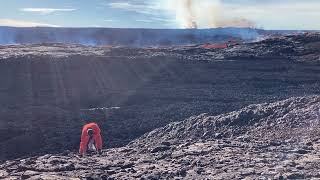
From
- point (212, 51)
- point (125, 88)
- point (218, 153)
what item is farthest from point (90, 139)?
point (212, 51)

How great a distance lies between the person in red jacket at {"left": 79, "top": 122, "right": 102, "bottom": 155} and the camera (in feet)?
35.8

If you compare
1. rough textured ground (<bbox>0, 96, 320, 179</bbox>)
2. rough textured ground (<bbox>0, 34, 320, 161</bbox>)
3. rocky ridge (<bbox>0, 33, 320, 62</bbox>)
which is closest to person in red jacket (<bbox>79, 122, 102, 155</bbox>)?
rough textured ground (<bbox>0, 96, 320, 179</bbox>)

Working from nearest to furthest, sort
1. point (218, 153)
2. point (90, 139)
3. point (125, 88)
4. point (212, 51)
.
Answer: point (218, 153)
point (90, 139)
point (125, 88)
point (212, 51)

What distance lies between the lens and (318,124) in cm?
1123

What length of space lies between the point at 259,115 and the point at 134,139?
316 cm

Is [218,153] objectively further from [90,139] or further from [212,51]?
[212,51]

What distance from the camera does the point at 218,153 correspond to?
9.86 meters

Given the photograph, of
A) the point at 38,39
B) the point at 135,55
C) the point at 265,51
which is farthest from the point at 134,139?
the point at 38,39

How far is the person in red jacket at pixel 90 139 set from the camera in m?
10.9

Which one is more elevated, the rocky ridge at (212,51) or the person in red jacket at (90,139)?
the rocky ridge at (212,51)

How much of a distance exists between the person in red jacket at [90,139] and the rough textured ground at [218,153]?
274mm

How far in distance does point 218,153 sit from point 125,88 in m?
10.4

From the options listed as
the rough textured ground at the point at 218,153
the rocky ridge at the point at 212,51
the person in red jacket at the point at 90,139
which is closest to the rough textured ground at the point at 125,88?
the rocky ridge at the point at 212,51

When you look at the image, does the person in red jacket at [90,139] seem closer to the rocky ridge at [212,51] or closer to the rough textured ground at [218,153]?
the rough textured ground at [218,153]
